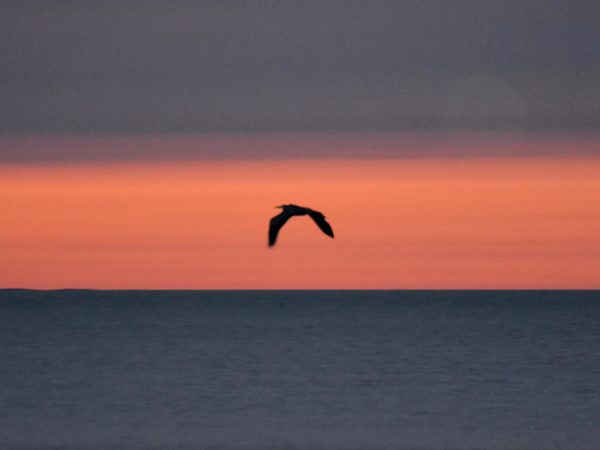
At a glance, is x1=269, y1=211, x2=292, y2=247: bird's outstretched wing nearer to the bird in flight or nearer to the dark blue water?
the bird in flight

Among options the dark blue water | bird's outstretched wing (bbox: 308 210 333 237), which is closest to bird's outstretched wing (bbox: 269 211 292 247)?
bird's outstretched wing (bbox: 308 210 333 237)

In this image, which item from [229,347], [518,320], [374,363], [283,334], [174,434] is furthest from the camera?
[518,320]

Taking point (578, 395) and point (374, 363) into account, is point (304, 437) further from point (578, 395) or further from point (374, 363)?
point (374, 363)

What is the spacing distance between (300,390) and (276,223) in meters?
11.2

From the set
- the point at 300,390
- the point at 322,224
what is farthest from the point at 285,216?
the point at 300,390

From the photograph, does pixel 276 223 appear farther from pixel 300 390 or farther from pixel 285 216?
pixel 300 390

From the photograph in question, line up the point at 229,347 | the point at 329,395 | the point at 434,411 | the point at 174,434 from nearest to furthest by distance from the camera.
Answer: the point at 174,434 → the point at 434,411 → the point at 329,395 → the point at 229,347

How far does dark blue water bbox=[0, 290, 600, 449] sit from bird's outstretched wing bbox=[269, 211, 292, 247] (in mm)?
4721

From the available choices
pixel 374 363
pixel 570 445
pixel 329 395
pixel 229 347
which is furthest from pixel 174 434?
pixel 229 347

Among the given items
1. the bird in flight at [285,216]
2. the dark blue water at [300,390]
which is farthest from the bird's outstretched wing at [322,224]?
the dark blue water at [300,390]

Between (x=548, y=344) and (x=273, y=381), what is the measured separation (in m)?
21.6

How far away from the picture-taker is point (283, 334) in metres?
50.3

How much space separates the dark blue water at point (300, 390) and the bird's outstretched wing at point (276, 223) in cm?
472

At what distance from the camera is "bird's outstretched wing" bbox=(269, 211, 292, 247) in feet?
46.6
